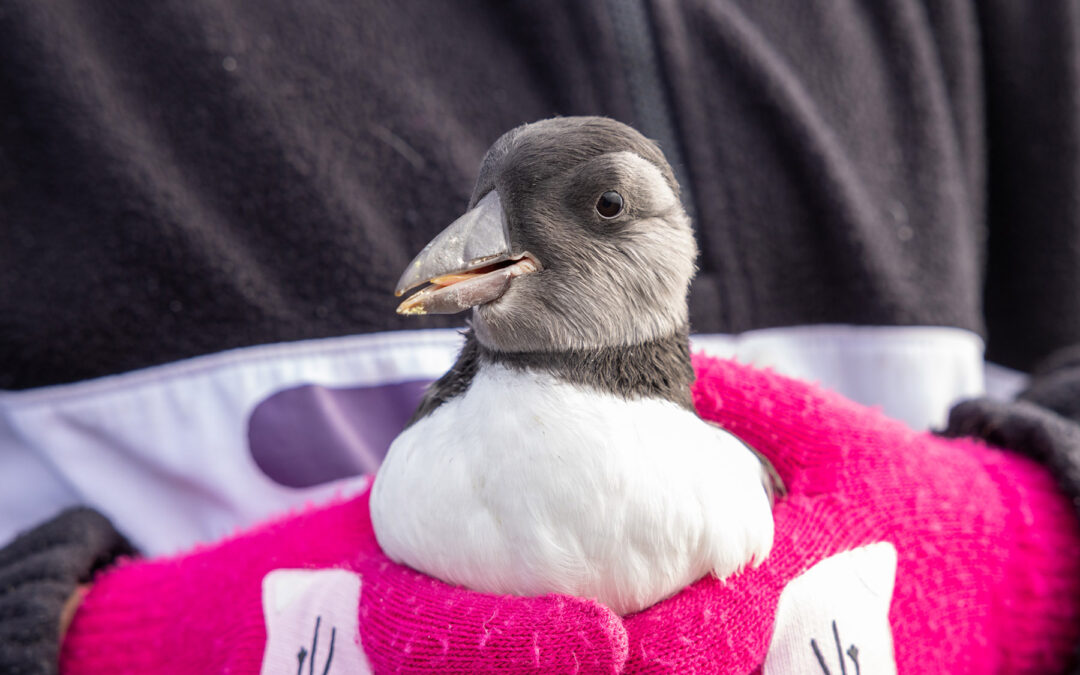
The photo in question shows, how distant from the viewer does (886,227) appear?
1.55m

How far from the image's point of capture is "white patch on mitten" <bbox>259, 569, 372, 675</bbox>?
30.6 inches

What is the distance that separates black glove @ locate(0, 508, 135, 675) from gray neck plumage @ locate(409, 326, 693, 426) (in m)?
0.61

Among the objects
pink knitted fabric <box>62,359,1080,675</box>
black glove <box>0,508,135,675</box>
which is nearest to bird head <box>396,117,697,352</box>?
pink knitted fabric <box>62,359,1080,675</box>

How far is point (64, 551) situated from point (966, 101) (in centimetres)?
194

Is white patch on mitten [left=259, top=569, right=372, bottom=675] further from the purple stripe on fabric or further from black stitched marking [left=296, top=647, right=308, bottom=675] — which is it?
the purple stripe on fabric

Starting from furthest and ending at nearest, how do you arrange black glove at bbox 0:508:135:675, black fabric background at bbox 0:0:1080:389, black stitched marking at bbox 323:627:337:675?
black fabric background at bbox 0:0:1080:389, black glove at bbox 0:508:135:675, black stitched marking at bbox 323:627:337:675

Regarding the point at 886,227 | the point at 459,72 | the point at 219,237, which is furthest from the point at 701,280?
the point at 219,237

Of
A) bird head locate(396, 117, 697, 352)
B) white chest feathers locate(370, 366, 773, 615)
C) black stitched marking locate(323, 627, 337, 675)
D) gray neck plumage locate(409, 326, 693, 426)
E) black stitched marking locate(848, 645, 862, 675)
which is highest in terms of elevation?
bird head locate(396, 117, 697, 352)

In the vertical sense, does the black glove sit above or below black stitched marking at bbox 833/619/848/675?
above

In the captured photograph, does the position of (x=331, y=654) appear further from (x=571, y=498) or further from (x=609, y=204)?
(x=609, y=204)

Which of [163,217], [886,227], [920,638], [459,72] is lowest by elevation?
[920,638]

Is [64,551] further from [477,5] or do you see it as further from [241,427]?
[477,5]

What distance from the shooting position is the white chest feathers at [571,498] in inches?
26.6

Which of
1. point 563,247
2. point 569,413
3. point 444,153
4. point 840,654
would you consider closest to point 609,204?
point 563,247
